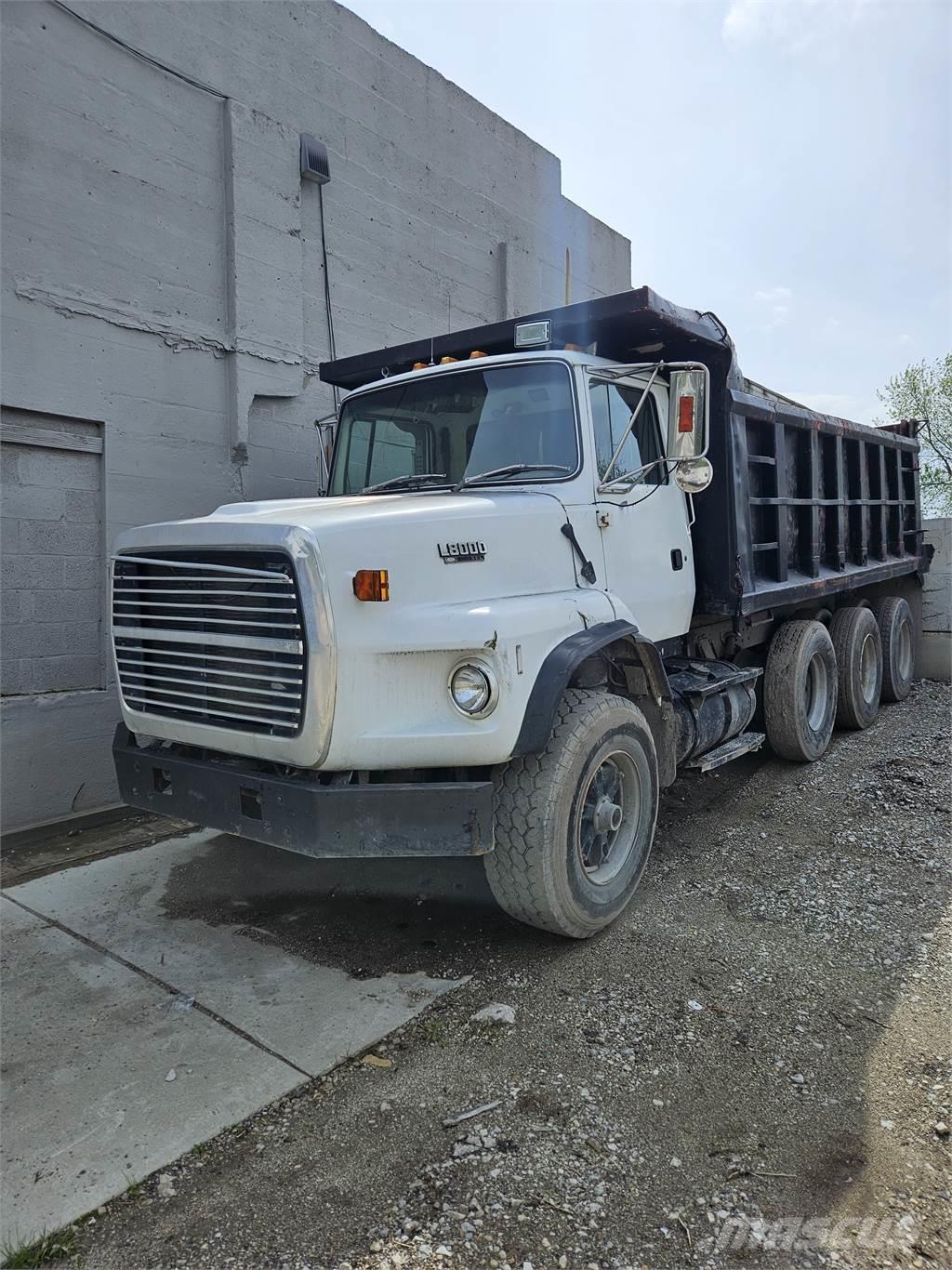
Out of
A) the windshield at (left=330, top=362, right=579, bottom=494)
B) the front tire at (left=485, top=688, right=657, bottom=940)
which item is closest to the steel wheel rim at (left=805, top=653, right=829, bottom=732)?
the front tire at (left=485, top=688, right=657, bottom=940)

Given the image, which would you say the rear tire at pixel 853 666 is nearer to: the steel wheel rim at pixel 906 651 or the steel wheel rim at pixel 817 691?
the steel wheel rim at pixel 817 691

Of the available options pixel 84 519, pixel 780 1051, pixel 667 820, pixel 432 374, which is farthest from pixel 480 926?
pixel 84 519

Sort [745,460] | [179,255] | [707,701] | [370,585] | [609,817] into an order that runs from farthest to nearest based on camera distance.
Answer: [179,255] → [745,460] → [707,701] → [609,817] → [370,585]

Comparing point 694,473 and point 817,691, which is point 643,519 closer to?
point 694,473

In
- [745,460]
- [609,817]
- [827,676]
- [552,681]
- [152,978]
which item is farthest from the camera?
[827,676]

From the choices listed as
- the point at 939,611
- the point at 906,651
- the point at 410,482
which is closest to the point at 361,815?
the point at 410,482

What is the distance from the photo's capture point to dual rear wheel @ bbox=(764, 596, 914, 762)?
6.38 meters

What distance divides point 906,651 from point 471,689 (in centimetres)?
706

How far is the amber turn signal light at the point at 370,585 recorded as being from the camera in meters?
3.22

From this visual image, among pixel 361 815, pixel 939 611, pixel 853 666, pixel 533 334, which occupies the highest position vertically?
pixel 533 334

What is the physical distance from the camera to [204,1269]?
2227mm

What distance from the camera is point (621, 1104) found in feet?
9.26

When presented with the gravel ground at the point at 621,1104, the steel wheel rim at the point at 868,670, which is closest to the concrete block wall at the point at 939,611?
the steel wheel rim at the point at 868,670

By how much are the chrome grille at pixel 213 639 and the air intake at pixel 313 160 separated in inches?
187
